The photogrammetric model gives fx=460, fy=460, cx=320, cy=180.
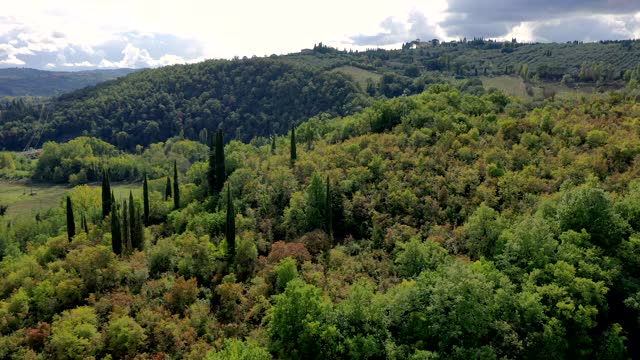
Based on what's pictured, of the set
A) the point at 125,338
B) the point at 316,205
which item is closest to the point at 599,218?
the point at 316,205

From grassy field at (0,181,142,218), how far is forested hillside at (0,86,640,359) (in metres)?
42.5

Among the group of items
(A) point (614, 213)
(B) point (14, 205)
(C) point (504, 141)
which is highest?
(C) point (504, 141)

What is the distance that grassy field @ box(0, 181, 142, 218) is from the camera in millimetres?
122969

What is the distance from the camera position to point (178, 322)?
1688 inches

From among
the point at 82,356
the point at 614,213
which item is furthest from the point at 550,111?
the point at 82,356

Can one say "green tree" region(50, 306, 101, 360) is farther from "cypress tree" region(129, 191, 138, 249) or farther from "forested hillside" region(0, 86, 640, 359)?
"cypress tree" region(129, 191, 138, 249)

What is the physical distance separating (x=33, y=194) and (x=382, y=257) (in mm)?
126813

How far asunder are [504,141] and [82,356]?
203 feet

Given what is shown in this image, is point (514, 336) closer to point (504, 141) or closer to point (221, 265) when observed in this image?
point (221, 265)

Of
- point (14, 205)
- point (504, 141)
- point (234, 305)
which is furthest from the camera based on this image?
point (14, 205)

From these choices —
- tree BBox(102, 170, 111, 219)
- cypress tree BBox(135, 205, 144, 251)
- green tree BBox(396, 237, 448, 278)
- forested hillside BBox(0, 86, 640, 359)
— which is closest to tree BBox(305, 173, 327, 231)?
forested hillside BBox(0, 86, 640, 359)

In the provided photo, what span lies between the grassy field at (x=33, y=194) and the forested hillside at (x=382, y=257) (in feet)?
140

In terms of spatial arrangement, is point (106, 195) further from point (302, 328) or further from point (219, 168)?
point (302, 328)

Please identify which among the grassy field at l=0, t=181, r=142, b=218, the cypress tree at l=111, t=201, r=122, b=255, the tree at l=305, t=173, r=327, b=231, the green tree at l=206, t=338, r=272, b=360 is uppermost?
the tree at l=305, t=173, r=327, b=231
